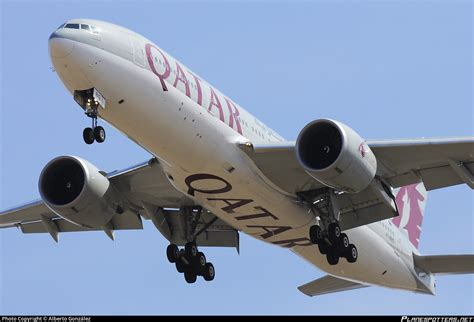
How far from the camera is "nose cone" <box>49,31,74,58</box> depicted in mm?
25312

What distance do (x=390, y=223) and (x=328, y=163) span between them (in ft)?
24.5

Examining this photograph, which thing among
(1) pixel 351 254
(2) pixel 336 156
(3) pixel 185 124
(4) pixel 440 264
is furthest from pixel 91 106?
(4) pixel 440 264

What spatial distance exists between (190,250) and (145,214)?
2.13 meters

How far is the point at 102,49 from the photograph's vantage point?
84.9 ft

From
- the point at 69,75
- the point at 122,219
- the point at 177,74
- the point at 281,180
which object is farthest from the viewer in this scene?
the point at 122,219

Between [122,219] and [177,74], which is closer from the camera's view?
[177,74]

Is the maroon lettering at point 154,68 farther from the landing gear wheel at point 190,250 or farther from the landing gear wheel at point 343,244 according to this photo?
the landing gear wheel at point 343,244

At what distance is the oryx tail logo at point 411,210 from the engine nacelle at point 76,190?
10.5 meters

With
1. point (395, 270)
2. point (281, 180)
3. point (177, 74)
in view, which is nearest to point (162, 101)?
point (177, 74)

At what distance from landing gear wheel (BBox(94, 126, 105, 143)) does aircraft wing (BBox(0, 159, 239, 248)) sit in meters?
3.73

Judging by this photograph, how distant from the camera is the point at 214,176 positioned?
2770 cm

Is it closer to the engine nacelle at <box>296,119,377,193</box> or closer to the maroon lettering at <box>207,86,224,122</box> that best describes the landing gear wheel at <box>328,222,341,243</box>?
the engine nacelle at <box>296,119,377,193</box>

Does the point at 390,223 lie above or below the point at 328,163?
below

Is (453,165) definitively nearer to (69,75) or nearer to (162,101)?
(162,101)
